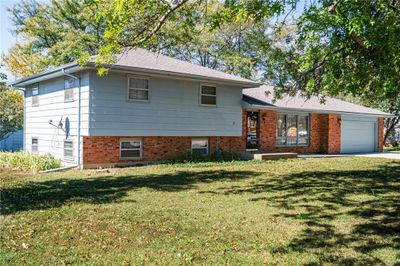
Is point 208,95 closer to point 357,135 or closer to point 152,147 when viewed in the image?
point 152,147

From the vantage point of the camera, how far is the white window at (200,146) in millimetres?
18078

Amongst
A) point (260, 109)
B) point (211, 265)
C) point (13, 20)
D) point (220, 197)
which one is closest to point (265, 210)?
point (220, 197)

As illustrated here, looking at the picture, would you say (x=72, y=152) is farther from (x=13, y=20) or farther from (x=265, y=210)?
(x=13, y=20)

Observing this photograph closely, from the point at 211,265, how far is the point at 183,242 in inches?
36.2

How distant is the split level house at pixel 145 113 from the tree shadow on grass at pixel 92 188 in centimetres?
342

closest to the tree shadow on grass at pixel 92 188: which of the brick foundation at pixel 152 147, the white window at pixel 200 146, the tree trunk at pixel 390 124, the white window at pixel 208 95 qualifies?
the brick foundation at pixel 152 147

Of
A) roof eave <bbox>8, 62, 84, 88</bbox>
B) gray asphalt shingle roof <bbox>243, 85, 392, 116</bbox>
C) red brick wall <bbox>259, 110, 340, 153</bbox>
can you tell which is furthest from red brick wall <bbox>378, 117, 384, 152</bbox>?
roof eave <bbox>8, 62, 84, 88</bbox>

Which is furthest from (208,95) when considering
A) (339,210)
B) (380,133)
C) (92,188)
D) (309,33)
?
(380,133)

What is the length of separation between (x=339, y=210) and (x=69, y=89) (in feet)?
40.1

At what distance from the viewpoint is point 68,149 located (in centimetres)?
1577

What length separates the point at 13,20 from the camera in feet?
101

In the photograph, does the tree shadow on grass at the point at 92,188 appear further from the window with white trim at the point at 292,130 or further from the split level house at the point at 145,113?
the window with white trim at the point at 292,130

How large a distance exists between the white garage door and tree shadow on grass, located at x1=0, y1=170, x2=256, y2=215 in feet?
43.8

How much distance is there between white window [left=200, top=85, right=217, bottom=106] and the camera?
1791 centimetres
